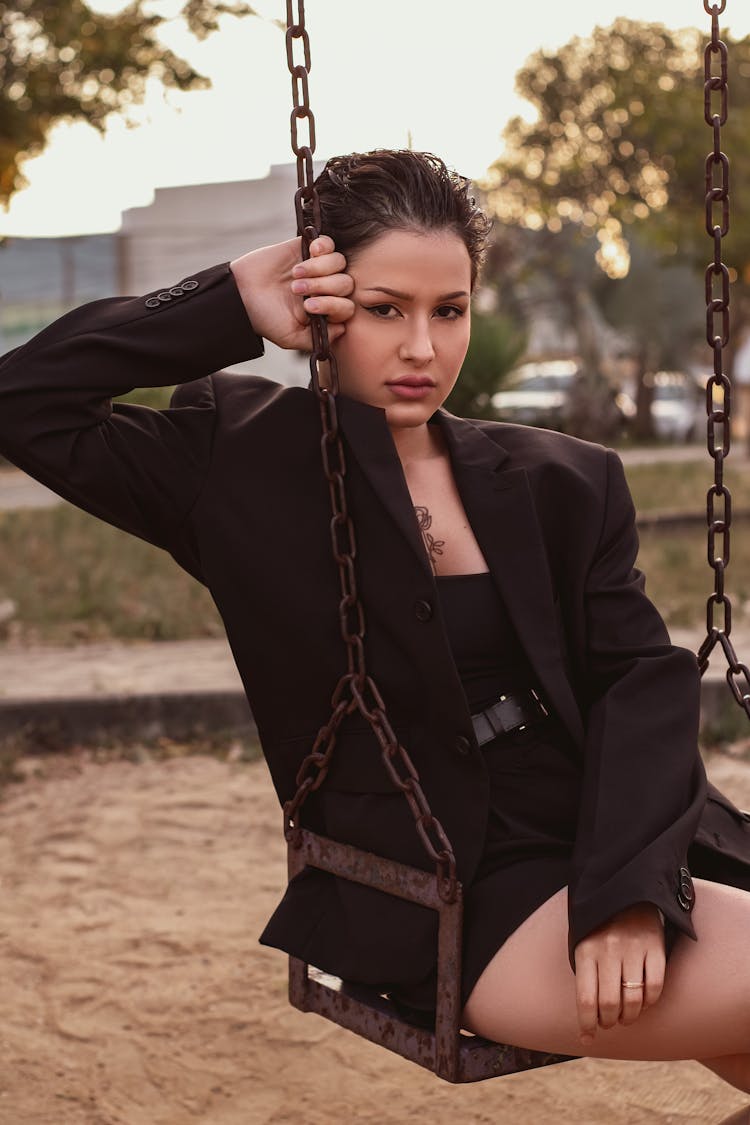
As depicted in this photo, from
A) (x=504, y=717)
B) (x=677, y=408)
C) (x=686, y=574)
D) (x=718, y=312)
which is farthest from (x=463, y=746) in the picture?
(x=677, y=408)

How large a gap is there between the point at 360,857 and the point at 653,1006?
18.3 inches

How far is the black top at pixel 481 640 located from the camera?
6.96 ft

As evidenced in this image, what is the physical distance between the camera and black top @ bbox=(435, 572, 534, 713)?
2121 mm

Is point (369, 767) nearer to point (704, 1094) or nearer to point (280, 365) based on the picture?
point (704, 1094)

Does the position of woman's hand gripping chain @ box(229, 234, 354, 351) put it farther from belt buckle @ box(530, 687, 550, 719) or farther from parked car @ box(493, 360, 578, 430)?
parked car @ box(493, 360, 578, 430)

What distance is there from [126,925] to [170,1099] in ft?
3.37

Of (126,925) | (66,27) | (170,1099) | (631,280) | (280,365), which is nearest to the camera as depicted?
(170,1099)

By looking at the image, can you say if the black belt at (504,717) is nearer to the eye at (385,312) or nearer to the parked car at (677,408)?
the eye at (385,312)

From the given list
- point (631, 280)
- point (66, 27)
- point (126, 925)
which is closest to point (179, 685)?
point (126, 925)

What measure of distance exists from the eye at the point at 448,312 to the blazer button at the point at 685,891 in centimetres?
87

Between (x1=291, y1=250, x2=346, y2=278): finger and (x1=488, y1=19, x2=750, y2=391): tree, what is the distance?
17.4 metres

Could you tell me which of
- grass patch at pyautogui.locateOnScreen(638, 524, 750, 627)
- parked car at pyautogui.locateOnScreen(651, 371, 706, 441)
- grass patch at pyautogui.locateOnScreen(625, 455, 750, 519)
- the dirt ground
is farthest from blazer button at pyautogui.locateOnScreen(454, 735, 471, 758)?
parked car at pyautogui.locateOnScreen(651, 371, 706, 441)

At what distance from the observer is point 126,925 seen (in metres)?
3.97

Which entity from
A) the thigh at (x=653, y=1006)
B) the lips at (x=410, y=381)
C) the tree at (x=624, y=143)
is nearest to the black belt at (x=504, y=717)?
the thigh at (x=653, y=1006)
